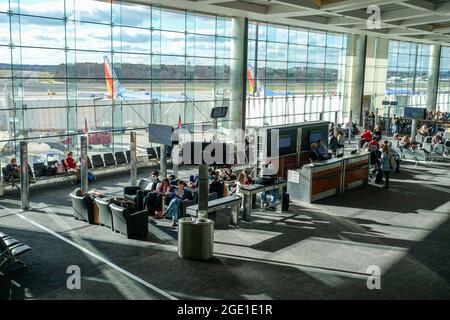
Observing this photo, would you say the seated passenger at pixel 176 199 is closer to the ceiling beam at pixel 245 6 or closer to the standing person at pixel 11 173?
the standing person at pixel 11 173

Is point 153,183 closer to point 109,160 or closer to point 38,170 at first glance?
point 38,170

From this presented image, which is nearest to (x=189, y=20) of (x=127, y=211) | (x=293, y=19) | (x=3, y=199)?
(x=293, y=19)

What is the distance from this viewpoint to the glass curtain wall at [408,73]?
Answer: 35.3m

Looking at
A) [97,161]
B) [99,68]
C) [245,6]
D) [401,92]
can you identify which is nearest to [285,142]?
[97,161]

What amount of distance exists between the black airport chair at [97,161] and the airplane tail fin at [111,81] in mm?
2558

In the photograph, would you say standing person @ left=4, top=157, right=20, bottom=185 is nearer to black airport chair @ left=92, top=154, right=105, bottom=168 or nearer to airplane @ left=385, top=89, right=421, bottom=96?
black airport chair @ left=92, top=154, right=105, bottom=168

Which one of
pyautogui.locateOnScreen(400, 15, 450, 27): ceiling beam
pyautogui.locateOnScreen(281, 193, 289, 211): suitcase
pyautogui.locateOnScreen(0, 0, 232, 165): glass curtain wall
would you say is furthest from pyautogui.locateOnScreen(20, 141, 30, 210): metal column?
pyautogui.locateOnScreen(400, 15, 450, 27): ceiling beam

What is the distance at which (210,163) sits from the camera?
12008 mm

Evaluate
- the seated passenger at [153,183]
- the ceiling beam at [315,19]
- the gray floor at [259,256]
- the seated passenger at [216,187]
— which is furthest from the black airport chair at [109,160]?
the ceiling beam at [315,19]

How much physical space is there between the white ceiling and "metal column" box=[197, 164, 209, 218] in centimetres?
969

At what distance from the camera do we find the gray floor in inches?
310

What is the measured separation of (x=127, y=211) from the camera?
1034 cm

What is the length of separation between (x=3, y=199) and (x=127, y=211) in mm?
5427
